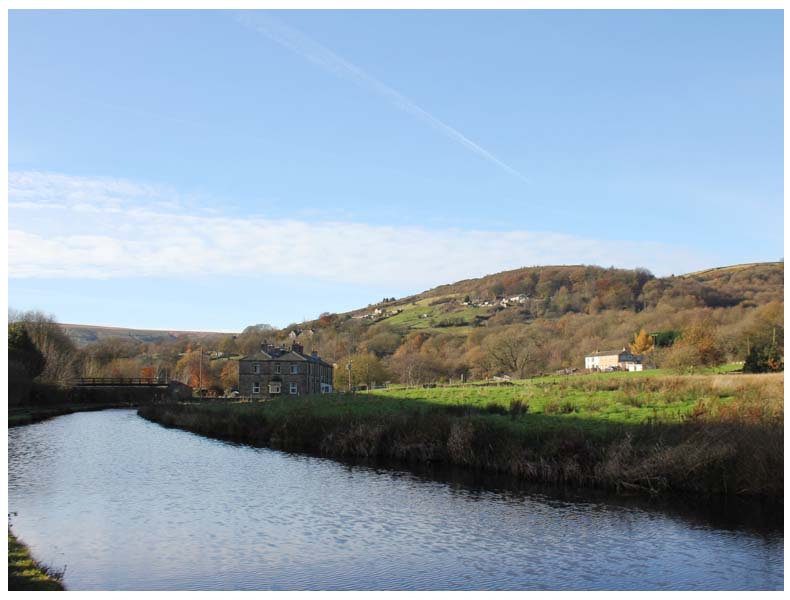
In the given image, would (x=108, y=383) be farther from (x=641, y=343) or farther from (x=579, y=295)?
(x=579, y=295)

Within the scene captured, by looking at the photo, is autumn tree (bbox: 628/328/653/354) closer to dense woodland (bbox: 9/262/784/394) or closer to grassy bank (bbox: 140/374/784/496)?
dense woodland (bbox: 9/262/784/394)

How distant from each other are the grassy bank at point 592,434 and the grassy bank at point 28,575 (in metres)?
14.6

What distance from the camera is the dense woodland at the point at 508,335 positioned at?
6112 centimetres

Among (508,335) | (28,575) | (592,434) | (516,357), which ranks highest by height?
(508,335)

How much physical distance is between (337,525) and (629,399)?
20.2 meters

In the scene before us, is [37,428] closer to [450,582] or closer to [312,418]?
[312,418]

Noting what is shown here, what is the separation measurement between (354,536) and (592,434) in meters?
10.6

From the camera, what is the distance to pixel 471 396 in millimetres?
41969

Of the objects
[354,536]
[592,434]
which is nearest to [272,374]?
[592,434]

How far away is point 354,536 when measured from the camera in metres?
14.7

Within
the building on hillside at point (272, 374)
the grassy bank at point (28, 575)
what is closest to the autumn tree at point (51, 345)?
the building on hillside at point (272, 374)

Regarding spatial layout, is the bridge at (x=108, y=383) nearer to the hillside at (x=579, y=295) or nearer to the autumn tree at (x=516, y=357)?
the autumn tree at (x=516, y=357)

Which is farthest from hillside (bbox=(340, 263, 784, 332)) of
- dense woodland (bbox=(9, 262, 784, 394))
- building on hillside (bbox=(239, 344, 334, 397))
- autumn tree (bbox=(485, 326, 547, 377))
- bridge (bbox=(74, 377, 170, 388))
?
bridge (bbox=(74, 377, 170, 388))

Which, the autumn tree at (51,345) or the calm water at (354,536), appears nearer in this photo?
the calm water at (354,536)
